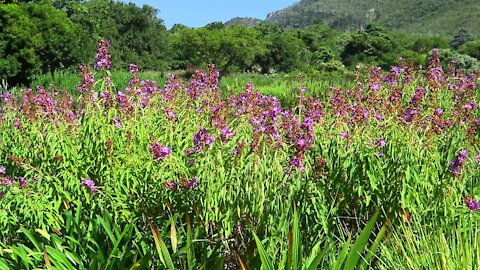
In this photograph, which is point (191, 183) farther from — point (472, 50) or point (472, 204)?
point (472, 50)

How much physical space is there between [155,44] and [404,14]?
75754 mm

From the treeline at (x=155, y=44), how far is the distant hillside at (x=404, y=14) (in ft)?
46.2

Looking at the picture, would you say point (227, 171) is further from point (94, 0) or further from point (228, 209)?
point (94, 0)

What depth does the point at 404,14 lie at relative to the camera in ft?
352

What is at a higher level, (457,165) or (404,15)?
(404,15)

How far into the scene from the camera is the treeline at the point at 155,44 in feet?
83.6

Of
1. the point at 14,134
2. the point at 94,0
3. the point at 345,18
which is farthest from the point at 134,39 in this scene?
the point at 345,18

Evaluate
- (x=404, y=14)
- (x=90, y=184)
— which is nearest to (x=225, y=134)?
(x=90, y=184)

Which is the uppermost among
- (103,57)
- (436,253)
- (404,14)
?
(404,14)

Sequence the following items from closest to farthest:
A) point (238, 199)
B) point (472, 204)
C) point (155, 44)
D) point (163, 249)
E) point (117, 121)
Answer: point (163, 249)
point (472, 204)
point (238, 199)
point (117, 121)
point (155, 44)

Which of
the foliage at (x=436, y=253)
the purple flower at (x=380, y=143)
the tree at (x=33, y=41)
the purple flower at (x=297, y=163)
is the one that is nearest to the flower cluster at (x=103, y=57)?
the purple flower at (x=297, y=163)

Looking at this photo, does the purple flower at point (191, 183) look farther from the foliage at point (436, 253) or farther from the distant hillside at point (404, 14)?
the distant hillside at point (404, 14)

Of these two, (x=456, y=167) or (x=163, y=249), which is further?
(x=456, y=167)

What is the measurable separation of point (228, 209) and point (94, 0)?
40.5 meters
